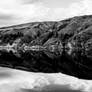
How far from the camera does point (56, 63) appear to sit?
7168mm

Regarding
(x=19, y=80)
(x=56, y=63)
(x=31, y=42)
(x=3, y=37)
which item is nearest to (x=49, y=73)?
(x=56, y=63)

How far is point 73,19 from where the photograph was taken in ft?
23.9

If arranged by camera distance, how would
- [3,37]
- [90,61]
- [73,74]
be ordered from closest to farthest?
1. [90,61]
2. [73,74]
3. [3,37]

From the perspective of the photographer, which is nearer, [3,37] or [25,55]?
[25,55]

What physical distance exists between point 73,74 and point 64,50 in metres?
1.14

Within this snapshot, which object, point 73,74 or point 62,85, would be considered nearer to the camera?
point 73,74

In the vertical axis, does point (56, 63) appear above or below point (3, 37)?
below

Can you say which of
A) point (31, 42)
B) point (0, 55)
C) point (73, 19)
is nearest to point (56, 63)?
point (31, 42)

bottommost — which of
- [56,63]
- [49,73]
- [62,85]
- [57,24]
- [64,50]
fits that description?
[62,85]

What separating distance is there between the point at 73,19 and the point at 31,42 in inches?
72.9

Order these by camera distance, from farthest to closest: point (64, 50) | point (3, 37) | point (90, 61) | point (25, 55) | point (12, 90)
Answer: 1. point (12, 90)
2. point (3, 37)
3. point (25, 55)
4. point (64, 50)
5. point (90, 61)

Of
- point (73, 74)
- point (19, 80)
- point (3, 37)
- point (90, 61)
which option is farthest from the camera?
point (19, 80)

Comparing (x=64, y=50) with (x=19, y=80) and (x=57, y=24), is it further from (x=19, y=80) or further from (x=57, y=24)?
(x=19, y=80)

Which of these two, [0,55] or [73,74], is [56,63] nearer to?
[73,74]
